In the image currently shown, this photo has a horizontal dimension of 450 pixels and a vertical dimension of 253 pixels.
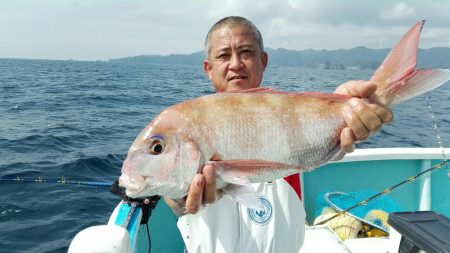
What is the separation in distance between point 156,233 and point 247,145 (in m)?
2.89

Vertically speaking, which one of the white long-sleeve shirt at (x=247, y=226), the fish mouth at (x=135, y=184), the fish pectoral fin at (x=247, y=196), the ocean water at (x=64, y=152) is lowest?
the ocean water at (x=64, y=152)

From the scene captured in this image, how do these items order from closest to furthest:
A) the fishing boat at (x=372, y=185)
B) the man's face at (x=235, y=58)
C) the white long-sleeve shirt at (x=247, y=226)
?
1. the white long-sleeve shirt at (x=247, y=226)
2. the man's face at (x=235, y=58)
3. the fishing boat at (x=372, y=185)

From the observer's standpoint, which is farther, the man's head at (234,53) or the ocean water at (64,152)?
the ocean water at (64,152)

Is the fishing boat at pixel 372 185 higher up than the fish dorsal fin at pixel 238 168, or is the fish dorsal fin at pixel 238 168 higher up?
the fish dorsal fin at pixel 238 168

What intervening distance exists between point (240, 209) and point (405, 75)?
5.22 ft

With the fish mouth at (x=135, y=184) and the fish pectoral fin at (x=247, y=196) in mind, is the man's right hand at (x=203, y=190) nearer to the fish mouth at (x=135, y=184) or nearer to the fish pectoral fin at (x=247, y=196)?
the fish pectoral fin at (x=247, y=196)

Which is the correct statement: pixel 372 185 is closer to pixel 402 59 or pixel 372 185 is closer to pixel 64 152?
pixel 402 59

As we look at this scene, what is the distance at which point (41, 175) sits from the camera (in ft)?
30.2

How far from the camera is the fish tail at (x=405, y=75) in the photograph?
A: 1910mm

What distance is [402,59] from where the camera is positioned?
1985mm

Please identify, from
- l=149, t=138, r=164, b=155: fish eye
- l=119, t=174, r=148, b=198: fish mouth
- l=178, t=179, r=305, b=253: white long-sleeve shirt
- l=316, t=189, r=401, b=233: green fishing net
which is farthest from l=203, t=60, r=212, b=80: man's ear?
l=316, t=189, r=401, b=233: green fishing net

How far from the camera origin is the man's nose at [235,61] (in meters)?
3.14

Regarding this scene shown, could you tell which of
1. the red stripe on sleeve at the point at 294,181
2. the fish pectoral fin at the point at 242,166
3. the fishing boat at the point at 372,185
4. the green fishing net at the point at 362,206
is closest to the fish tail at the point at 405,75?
the fish pectoral fin at the point at 242,166

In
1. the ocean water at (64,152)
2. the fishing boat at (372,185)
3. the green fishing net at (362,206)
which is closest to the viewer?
the fishing boat at (372,185)
